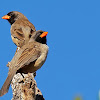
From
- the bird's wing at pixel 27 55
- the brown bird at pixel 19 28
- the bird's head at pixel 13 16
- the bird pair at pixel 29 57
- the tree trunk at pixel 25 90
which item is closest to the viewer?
the tree trunk at pixel 25 90

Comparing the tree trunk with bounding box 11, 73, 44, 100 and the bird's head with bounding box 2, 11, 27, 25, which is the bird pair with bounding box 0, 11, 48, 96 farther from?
the bird's head with bounding box 2, 11, 27, 25

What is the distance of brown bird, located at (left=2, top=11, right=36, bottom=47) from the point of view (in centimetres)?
1018

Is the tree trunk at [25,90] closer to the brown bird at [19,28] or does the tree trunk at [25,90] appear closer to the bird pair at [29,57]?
the bird pair at [29,57]

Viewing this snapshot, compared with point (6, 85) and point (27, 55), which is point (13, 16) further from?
point (6, 85)

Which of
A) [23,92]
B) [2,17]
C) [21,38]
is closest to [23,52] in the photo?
[23,92]

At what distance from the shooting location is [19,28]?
11.0 meters

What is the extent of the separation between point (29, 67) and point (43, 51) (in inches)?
19.7

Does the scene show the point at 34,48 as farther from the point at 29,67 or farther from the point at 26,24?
the point at 26,24

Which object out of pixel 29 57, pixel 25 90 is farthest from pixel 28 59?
pixel 25 90

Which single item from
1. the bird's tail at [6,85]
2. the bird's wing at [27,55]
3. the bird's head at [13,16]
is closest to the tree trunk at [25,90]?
the bird's tail at [6,85]

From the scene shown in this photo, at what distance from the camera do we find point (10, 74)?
22.5ft

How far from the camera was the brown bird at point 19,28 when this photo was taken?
33.4ft

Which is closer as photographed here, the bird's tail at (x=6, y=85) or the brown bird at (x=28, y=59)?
the bird's tail at (x=6, y=85)

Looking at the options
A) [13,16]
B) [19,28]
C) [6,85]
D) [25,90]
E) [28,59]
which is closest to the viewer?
[25,90]
